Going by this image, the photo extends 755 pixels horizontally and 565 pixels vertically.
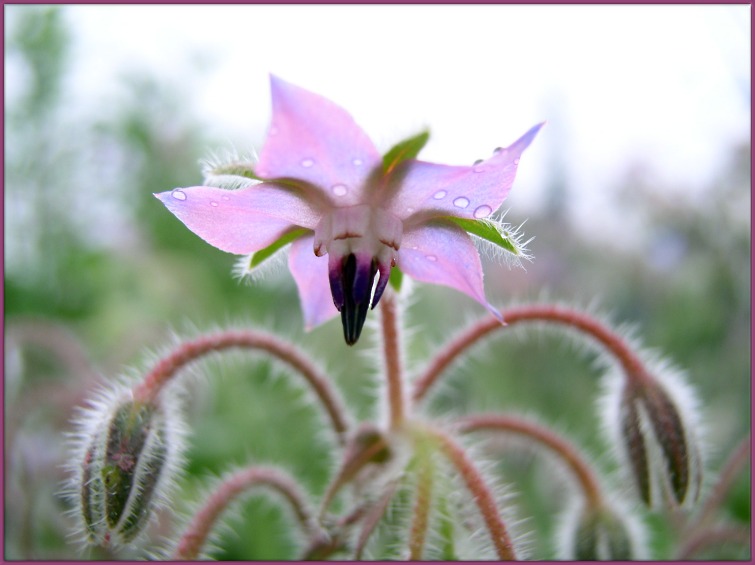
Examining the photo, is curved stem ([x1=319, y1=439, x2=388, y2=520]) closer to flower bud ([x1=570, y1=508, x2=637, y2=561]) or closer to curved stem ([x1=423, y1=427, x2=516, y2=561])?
curved stem ([x1=423, y1=427, x2=516, y2=561])

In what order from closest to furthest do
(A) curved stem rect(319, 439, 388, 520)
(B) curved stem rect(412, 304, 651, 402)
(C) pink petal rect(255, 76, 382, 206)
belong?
1. (C) pink petal rect(255, 76, 382, 206)
2. (A) curved stem rect(319, 439, 388, 520)
3. (B) curved stem rect(412, 304, 651, 402)

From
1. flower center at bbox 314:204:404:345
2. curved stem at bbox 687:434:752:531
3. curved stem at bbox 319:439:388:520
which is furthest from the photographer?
curved stem at bbox 687:434:752:531

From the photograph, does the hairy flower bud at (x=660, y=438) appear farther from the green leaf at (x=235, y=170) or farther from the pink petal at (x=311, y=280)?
the green leaf at (x=235, y=170)

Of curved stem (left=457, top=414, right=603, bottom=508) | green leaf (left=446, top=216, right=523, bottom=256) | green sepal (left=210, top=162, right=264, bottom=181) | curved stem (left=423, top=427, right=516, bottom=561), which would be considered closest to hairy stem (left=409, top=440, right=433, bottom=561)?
curved stem (left=423, top=427, right=516, bottom=561)

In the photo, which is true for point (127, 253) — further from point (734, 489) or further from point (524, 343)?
point (734, 489)

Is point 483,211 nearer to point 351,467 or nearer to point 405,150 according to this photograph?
point 405,150

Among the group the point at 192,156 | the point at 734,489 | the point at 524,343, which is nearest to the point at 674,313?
the point at 524,343
